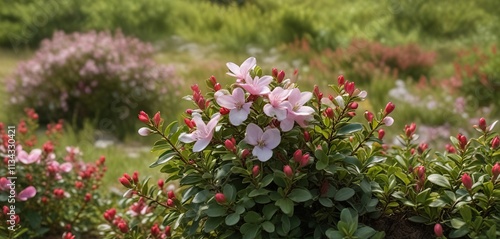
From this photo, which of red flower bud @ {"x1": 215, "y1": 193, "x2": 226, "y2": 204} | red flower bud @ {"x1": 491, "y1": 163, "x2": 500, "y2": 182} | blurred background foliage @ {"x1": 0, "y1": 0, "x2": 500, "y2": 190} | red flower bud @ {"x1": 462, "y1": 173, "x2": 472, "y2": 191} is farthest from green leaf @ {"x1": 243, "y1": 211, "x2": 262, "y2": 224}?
blurred background foliage @ {"x1": 0, "y1": 0, "x2": 500, "y2": 190}

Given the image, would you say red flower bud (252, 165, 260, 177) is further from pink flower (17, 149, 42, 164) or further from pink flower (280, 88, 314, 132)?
pink flower (17, 149, 42, 164)

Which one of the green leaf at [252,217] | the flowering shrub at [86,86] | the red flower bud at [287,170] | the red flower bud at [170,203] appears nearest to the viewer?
the red flower bud at [287,170]

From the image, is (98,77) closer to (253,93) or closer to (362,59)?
(362,59)

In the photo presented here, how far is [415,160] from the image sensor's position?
2.65 metres

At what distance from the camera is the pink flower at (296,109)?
216 centimetres

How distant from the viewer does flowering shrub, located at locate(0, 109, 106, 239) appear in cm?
338

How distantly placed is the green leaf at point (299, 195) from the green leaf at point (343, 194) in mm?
132

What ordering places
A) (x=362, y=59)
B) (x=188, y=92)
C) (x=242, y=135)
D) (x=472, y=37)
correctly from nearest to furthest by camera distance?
1. (x=242, y=135)
2. (x=188, y=92)
3. (x=362, y=59)
4. (x=472, y=37)

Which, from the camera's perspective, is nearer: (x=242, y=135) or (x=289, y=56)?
(x=242, y=135)

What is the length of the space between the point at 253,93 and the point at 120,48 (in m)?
5.17

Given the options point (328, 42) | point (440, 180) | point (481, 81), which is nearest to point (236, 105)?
point (440, 180)

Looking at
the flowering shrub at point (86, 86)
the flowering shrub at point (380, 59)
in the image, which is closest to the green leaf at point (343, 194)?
the flowering shrub at point (86, 86)

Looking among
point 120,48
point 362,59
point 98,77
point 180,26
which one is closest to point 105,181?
point 98,77

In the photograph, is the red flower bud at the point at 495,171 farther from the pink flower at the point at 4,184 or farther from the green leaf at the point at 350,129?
the pink flower at the point at 4,184
